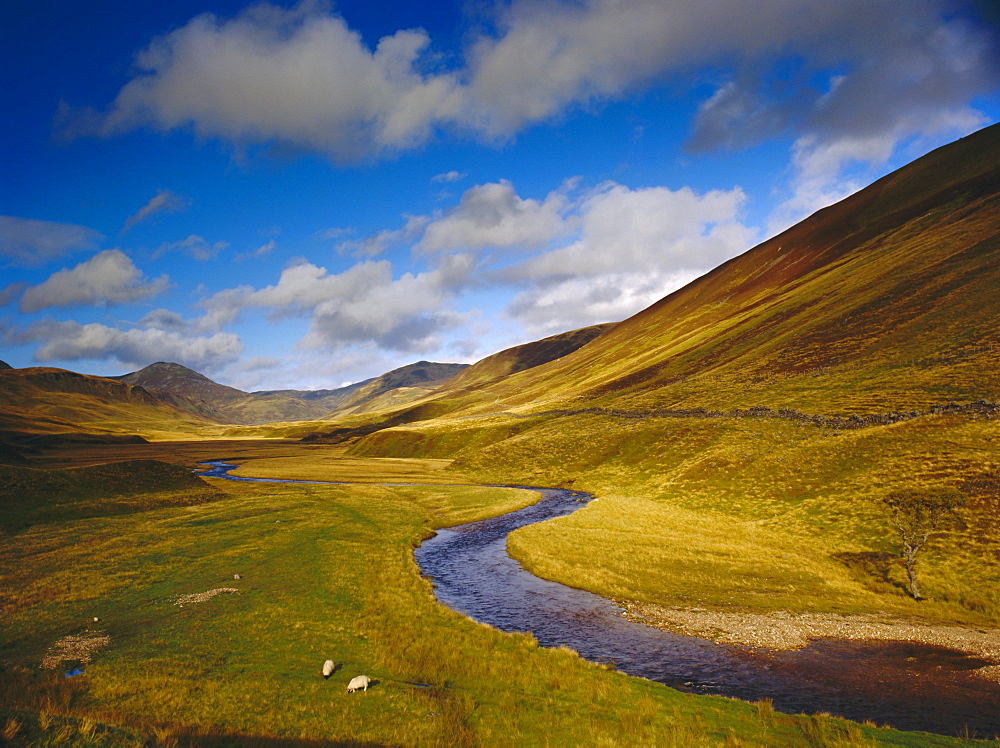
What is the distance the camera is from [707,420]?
8869cm

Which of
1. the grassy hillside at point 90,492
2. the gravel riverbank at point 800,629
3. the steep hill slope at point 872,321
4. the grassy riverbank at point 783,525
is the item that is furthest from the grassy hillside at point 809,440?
the grassy hillside at point 90,492

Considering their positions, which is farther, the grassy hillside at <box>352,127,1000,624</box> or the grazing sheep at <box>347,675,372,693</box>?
the grassy hillside at <box>352,127,1000,624</box>

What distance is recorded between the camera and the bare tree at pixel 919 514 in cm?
3478

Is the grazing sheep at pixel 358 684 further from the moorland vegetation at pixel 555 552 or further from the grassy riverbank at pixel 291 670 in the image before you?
the moorland vegetation at pixel 555 552

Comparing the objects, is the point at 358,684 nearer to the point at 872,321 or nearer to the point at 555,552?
the point at 555,552

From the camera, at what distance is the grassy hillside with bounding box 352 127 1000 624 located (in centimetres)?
3600

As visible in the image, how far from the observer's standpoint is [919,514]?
4006 cm

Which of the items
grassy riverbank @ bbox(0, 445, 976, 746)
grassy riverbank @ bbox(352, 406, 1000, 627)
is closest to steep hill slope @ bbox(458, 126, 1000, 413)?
grassy riverbank @ bbox(352, 406, 1000, 627)

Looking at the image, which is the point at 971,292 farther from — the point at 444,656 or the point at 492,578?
the point at 444,656

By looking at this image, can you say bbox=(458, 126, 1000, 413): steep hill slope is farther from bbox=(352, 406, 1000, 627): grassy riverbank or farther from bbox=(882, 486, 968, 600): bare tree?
bbox=(882, 486, 968, 600): bare tree

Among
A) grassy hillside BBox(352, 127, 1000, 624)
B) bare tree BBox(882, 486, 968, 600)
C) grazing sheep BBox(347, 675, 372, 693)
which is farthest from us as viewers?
grassy hillside BBox(352, 127, 1000, 624)

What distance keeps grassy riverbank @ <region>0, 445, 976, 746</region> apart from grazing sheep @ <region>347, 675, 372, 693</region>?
353 mm

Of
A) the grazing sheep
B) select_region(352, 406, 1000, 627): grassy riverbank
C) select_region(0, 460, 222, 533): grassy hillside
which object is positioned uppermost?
select_region(0, 460, 222, 533): grassy hillside

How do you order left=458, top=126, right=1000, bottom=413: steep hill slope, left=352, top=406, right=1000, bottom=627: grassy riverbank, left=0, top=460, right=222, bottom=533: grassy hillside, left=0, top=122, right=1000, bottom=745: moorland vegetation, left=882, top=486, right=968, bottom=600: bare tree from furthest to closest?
left=458, top=126, right=1000, bottom=413: steep hill slope → left=0, top=460, right=222, bottom=533: grassy hillside → left=882, top=486, right=968, bottom=600: bare tree → left=352, top=406, right=1000, bottom=627: grassy riverbank → left=0, top=122, right=1000, bottom=745: moorland vegetation
